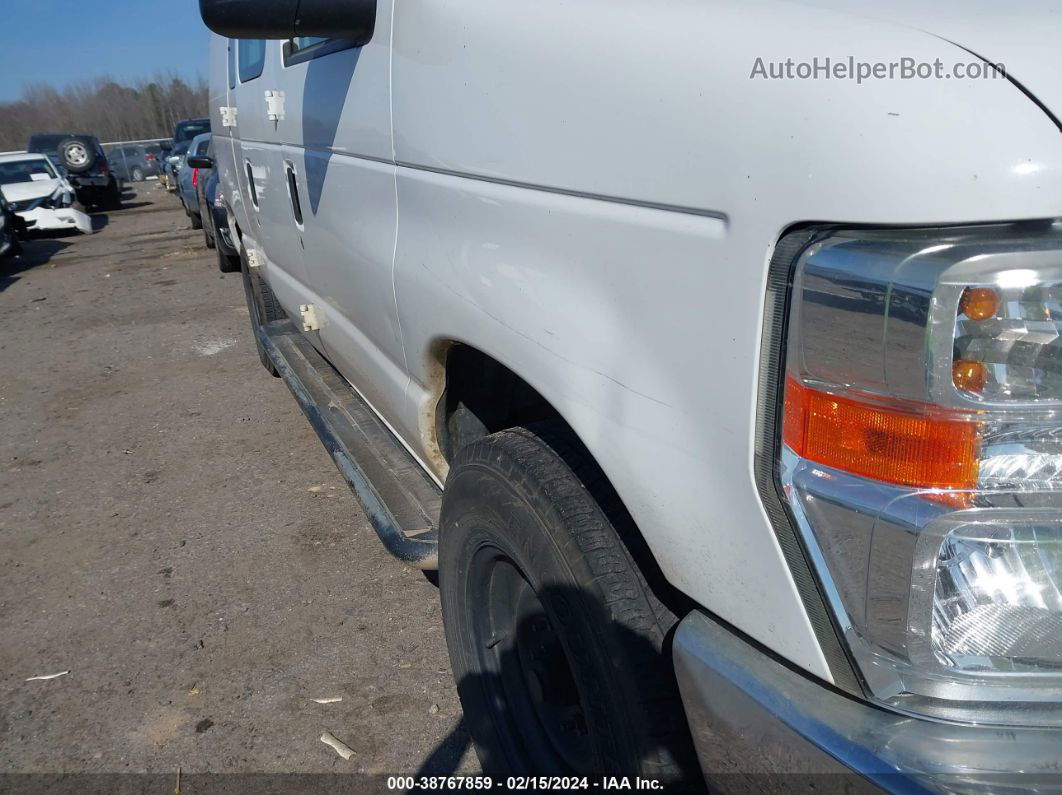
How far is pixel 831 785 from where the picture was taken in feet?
3.74

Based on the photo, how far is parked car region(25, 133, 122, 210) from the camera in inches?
902

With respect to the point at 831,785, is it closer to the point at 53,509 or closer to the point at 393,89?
the point at 393,89

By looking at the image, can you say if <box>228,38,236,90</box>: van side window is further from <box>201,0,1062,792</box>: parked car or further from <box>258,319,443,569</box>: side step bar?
<box>201,0,1062,792</box>: parked car

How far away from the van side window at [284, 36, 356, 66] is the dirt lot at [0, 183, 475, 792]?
6.50 feet

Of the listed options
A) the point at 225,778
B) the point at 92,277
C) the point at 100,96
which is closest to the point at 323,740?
the point at 225,778

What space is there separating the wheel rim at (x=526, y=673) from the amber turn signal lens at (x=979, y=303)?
1.13 metres

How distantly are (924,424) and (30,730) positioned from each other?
2902 mm

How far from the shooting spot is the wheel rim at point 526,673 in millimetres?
1921

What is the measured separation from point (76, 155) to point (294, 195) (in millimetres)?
23800

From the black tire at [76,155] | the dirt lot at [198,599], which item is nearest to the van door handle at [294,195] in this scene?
the dirt lot at [198,599]

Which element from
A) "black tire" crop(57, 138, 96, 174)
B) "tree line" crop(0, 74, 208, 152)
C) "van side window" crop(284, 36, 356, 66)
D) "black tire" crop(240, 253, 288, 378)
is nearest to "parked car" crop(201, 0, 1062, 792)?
"van side window" crop(284, 36, 356, 66)

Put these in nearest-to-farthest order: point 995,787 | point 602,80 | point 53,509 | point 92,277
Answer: point 995,787, point 602,80, point 53,509, point 92,277

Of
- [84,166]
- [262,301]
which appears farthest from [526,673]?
[84,166]

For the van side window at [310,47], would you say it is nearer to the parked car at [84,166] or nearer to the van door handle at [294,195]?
the van door handle at [294,195]
